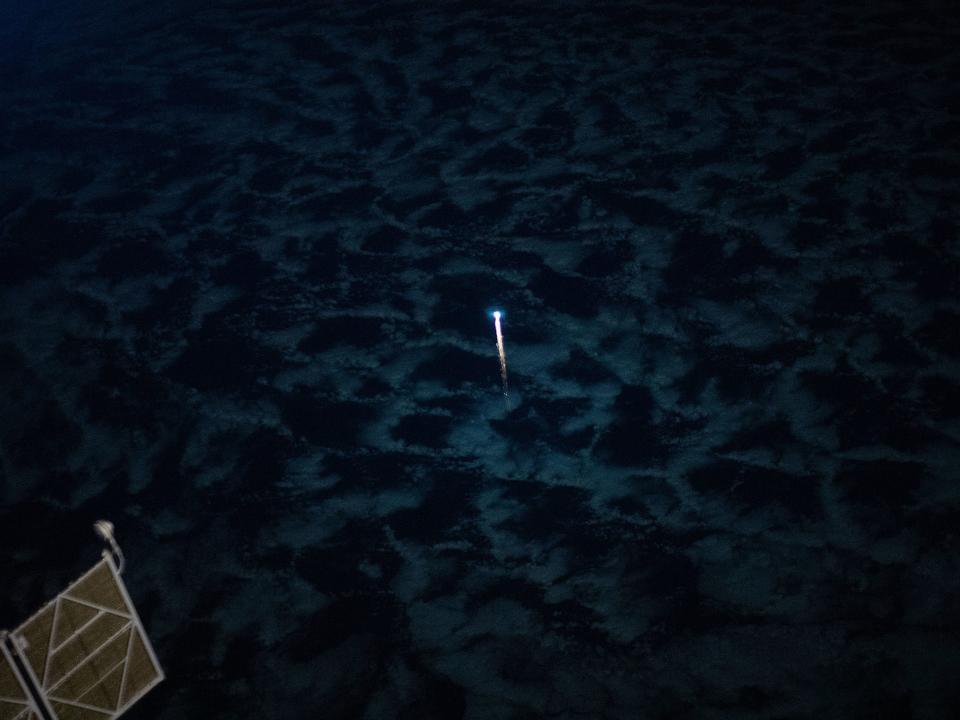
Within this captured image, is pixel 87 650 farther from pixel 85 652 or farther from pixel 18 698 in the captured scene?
pixel 18 698

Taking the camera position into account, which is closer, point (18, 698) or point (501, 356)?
point (18, 698)

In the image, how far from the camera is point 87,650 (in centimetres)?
125

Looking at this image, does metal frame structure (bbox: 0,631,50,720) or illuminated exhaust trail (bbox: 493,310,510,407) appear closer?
metal frame structure (bbox: 0,631,50,720)

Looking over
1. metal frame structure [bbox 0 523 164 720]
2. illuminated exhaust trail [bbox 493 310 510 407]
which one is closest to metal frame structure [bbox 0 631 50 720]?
metal frame structure [bbox 0 523 164 720]

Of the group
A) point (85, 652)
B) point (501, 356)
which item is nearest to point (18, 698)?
point (85, 652)

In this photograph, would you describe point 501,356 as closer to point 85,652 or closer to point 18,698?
point 85,652

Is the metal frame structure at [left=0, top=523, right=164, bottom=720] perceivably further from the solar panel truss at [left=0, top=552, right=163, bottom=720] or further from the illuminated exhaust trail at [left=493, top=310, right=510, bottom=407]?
the illuminated exhaust trail at [left=493, top=310, right=510, bottom=407]

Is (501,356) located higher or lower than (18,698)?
lower

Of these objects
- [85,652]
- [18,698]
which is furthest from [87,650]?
[18,698]

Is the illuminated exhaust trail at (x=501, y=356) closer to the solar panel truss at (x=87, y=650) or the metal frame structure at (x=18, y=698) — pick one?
the solar panel truss at (x=87, y=650)

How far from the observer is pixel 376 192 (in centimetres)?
296

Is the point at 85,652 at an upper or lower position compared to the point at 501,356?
upper

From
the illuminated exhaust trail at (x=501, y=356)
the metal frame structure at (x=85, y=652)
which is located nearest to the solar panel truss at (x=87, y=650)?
the metal frame structure at (x=85, y=652)

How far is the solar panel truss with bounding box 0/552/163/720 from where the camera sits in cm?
117
